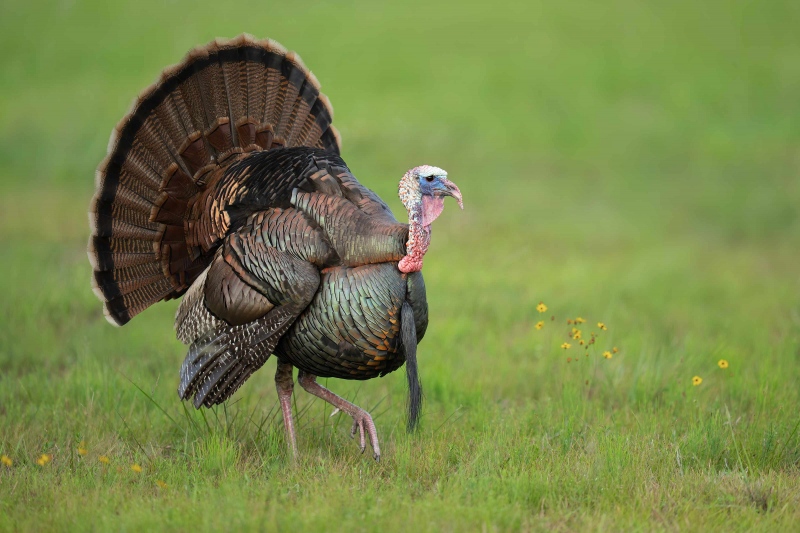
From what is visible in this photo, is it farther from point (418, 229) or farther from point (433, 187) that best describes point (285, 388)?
point (433, 187)

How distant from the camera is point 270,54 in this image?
18.4ft

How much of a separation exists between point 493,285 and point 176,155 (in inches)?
173

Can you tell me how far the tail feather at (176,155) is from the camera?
17.7ft

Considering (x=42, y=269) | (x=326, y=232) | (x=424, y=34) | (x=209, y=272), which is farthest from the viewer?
(x=424, y=34)

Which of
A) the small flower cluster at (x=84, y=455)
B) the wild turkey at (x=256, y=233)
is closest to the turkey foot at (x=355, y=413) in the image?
the wild turkey at (x=256, y=233)

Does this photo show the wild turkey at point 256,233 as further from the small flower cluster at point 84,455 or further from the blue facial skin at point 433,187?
the small flower cluster at point 84,455

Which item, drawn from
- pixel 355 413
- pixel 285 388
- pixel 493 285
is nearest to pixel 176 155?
pixel 285 388

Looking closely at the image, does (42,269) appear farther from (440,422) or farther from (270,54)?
(440,422)

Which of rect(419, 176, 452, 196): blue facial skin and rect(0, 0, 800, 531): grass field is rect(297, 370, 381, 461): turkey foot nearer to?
rect(0, 0, 800, 531): grass field

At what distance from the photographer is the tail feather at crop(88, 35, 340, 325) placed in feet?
17.7

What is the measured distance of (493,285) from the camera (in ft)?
30.1

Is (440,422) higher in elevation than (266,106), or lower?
lower

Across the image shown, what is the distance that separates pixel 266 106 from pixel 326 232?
1.25 metres

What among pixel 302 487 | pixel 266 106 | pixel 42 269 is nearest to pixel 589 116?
Answer: pixel 42 269
